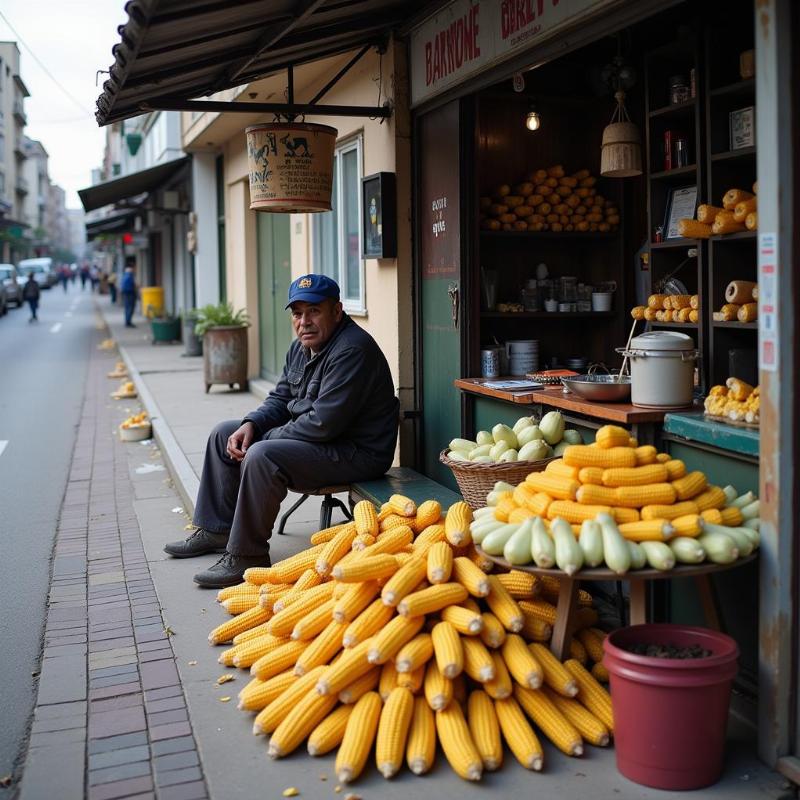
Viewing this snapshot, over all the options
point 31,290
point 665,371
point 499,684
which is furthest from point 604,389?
point 31,290

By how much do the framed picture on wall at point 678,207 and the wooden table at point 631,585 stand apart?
3062 mm

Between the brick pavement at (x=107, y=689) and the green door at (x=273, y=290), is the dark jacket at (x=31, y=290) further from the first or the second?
the brick pavement at (x=107, y=689)

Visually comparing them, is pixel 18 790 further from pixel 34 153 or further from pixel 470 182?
pixel 34 153

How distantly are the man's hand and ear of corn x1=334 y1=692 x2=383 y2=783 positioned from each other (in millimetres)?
2456

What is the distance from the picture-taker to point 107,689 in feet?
15.0

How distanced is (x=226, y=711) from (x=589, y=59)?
214 inches

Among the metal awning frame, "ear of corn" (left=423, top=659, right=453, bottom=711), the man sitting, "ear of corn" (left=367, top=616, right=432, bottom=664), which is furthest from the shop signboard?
"ear of corn" (left=423, top=659, right=453, bottom=711)

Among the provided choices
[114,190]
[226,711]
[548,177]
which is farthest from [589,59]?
[114,190]

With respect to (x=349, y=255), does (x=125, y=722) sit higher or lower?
lower

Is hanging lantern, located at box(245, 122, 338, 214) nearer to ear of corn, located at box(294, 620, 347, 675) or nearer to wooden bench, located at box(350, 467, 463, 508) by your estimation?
wooden bench, located at box(350, 467, 463, 508)

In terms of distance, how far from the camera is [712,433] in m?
4.12

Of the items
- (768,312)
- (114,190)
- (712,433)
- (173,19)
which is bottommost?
(712,433)

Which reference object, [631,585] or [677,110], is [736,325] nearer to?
[677,110]

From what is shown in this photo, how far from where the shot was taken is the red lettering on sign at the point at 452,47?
238 inches
